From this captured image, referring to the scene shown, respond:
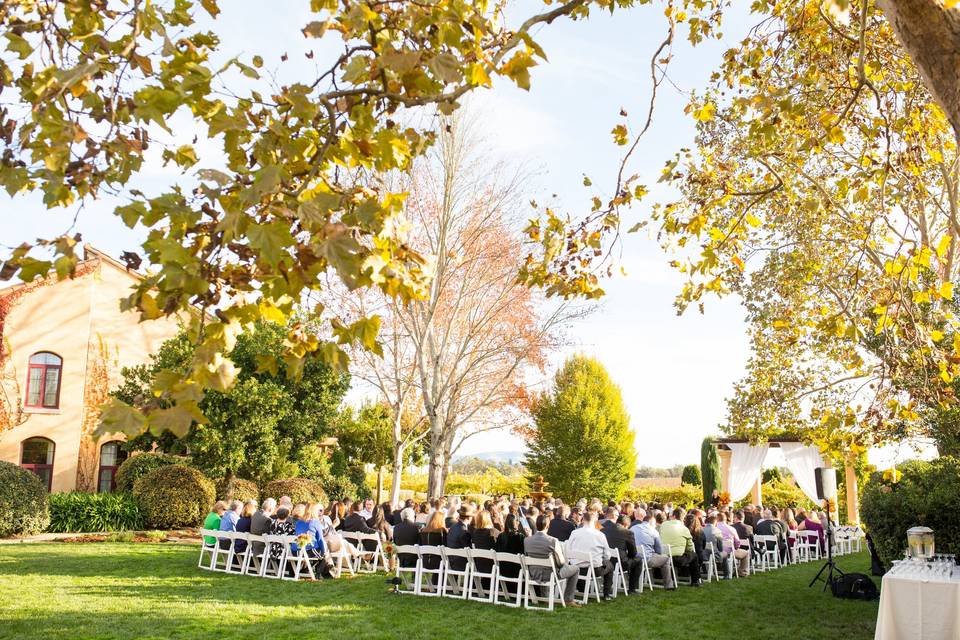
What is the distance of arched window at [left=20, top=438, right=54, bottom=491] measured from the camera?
80.9ft

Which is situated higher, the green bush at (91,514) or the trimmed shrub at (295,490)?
the trimmed shrub at (295,490)

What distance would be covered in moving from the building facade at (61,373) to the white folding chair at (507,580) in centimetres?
1786

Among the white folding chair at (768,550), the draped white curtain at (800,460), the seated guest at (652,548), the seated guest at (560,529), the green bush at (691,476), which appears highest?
the draped white curtain at (800,460)

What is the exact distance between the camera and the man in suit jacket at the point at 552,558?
1036 cm

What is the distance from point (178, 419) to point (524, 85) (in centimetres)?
192

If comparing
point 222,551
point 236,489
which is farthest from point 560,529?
point 236,489

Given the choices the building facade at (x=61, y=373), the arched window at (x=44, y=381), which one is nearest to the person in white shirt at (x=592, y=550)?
the building facade at (x=61, y=373)

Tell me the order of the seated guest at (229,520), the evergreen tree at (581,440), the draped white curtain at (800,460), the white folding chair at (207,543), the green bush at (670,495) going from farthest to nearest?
the evergreen tree at (581,440) → the green bush at (670,495) → the draped white curtain at (800,460) → the seated guest at (229,520) → the white folding chair at (207,543)

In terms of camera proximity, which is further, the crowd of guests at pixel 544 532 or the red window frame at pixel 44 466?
the red window frame at pixel 44 466

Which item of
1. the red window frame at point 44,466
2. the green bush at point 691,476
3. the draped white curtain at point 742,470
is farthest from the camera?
the green bush at point 691,476

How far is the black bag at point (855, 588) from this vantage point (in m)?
11.9

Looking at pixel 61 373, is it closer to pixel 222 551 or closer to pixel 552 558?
pixel 222 551

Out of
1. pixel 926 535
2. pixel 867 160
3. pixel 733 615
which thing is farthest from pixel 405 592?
pixel 867 160

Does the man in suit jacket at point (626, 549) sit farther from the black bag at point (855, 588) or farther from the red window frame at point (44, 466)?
the red window frame at point (44, 466)
